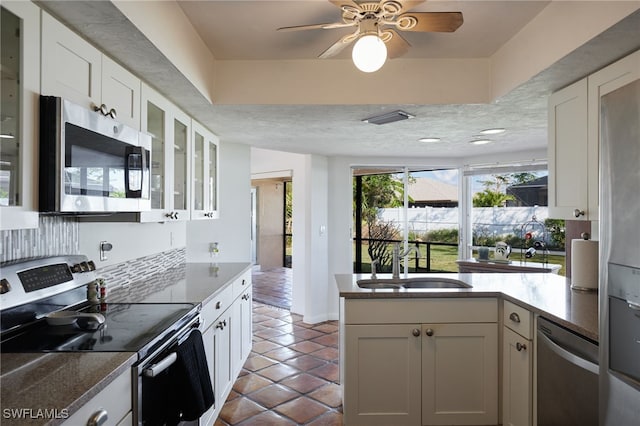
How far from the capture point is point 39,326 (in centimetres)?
146

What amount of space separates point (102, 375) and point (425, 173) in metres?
4.61

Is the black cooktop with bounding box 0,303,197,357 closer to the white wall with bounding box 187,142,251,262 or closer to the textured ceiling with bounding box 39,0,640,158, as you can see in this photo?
the textured ceiling with bounding box 39,0,640,158

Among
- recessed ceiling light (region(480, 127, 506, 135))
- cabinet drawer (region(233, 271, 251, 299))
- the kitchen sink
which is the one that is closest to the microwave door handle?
cabinet drawer (region(233, 271, 251, 299))

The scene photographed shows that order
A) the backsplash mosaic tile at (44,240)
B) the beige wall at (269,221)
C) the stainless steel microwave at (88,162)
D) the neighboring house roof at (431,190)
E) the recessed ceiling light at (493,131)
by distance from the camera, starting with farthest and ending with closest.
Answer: the beige wall at (269,221) → the neighboring house roof at (431,190) → the recessed ceiling light at (493,131) → the backsplash mosaic tile at (44,240) → the stainless steel microwave at (88,162)

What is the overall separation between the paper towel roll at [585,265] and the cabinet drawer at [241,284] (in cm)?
231

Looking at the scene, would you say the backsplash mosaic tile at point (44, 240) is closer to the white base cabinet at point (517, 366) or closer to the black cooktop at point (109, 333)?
the black cooktop at point (109, 333)

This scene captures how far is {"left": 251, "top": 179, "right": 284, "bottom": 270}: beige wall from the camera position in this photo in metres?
8.35

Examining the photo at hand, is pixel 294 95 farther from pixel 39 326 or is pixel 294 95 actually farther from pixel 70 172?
pixel 39 326

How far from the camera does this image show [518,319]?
83.7 inches

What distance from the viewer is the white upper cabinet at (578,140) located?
5.99 feet

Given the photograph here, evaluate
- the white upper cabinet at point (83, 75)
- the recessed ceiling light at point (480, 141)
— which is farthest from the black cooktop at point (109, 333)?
the recessed ceiling light at point (480, 141)

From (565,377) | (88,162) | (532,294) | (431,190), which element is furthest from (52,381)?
(431,190)

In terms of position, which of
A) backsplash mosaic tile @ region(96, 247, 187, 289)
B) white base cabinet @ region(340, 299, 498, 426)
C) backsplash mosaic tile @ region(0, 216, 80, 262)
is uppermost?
backsplash mosaic tile @ region(0, 216, 80, 262)

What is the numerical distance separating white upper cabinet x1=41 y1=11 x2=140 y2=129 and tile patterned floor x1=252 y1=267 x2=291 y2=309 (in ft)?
13.3
